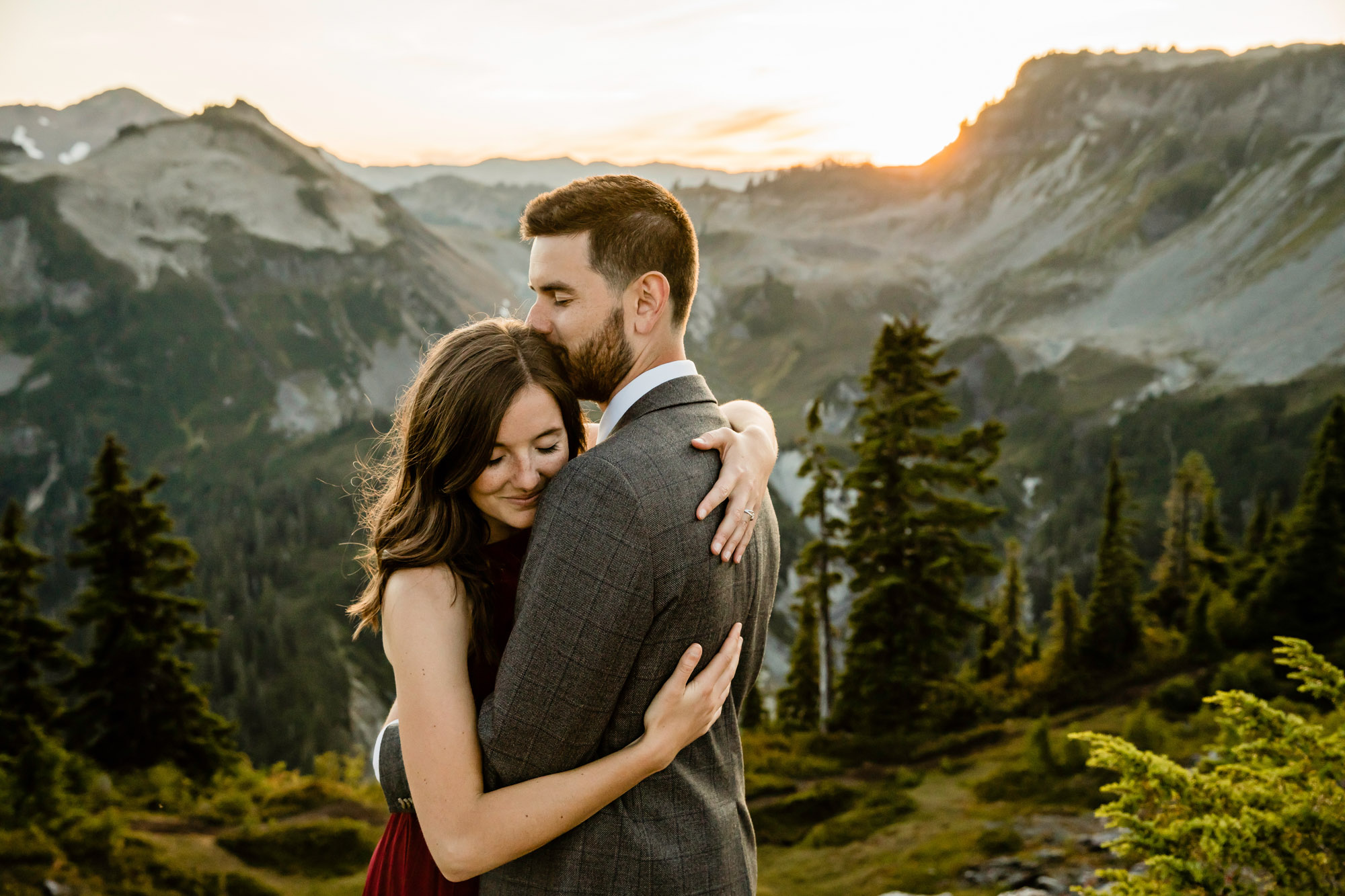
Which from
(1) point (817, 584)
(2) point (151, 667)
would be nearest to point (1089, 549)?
(1) point (817, 584)

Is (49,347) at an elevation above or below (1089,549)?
above

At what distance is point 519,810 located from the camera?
243 centimetres

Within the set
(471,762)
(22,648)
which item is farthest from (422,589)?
(22,648)

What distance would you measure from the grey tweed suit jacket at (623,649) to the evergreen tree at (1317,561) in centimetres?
2526

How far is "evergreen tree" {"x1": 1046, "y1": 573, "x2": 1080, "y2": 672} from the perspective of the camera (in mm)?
26312

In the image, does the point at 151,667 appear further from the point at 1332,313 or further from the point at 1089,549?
the point at 1332,313

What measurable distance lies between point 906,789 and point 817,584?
7681mm

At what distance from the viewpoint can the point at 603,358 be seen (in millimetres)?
2990

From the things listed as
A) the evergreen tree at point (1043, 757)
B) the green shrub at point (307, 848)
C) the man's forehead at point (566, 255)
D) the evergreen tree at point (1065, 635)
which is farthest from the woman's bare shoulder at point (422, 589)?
the evergreen tree at point (1065, 635)

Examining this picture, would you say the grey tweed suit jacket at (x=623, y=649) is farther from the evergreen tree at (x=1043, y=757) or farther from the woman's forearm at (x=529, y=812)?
the evergreen tree at (x=1043, y=757)

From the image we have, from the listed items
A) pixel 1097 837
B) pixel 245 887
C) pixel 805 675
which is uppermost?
pixel 1097 837

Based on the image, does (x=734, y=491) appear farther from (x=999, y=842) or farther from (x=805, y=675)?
(x=805, y=675)

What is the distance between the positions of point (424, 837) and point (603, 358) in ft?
5.69

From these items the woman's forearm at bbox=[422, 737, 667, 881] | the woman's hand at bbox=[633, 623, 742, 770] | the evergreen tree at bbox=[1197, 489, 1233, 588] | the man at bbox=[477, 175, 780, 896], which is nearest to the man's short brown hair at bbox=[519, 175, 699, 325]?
the man at bbox=[477, 175, 780, 896]
